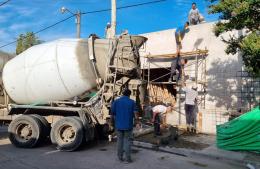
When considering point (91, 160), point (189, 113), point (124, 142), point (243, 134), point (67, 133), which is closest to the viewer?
point (124, 142)

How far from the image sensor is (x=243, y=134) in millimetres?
8422

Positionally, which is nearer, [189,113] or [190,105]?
[190,105]

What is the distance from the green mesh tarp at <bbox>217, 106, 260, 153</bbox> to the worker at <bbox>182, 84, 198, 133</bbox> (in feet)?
8.98

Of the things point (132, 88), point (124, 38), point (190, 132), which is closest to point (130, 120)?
point (132, 88)

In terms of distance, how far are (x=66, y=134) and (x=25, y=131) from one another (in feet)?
4.31

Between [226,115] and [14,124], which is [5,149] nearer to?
[14,124]

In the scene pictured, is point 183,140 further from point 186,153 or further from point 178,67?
point 178,67

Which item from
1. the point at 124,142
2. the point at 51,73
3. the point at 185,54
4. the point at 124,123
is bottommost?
the point at 124,142

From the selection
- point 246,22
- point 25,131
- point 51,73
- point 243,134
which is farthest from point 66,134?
point 246,22

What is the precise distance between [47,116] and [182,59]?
5.81 meters

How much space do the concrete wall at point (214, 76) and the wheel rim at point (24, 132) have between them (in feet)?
18.9

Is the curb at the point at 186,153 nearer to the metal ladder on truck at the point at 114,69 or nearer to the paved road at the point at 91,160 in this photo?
the paved road at the point at 91,160

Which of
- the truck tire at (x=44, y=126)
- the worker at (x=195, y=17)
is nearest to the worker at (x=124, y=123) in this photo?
the truck tire at (x=44, y=126)

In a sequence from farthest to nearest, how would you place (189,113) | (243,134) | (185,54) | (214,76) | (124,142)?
(185,54)
(214,76)
(189,113)
(243,134)
(124,142)
